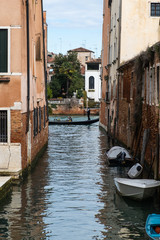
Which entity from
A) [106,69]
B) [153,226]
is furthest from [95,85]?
[153,226]

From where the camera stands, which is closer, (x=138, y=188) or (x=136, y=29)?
(x=138, y=188)

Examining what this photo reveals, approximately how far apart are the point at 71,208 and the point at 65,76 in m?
55.3

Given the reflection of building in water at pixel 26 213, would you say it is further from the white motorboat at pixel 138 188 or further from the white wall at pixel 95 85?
the white wall at pixel 95 85

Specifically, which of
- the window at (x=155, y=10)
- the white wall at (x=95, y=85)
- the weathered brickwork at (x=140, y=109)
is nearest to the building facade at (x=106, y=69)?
the window at (x=155, y=10)

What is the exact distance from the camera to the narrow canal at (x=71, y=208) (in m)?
8.89

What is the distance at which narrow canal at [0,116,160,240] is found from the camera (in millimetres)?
8891

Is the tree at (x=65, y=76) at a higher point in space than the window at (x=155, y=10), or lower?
lower

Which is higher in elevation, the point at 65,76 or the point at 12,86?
the point at 65,76

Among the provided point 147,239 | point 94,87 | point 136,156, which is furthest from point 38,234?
point 94,87

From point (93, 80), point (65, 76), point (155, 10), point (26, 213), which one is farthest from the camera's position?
point (93, 80)

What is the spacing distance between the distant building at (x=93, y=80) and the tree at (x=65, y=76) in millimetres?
4781

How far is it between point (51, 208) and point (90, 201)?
118 cm

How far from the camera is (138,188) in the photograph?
A: 35.7ft

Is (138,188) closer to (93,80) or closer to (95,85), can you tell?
(93,80)
